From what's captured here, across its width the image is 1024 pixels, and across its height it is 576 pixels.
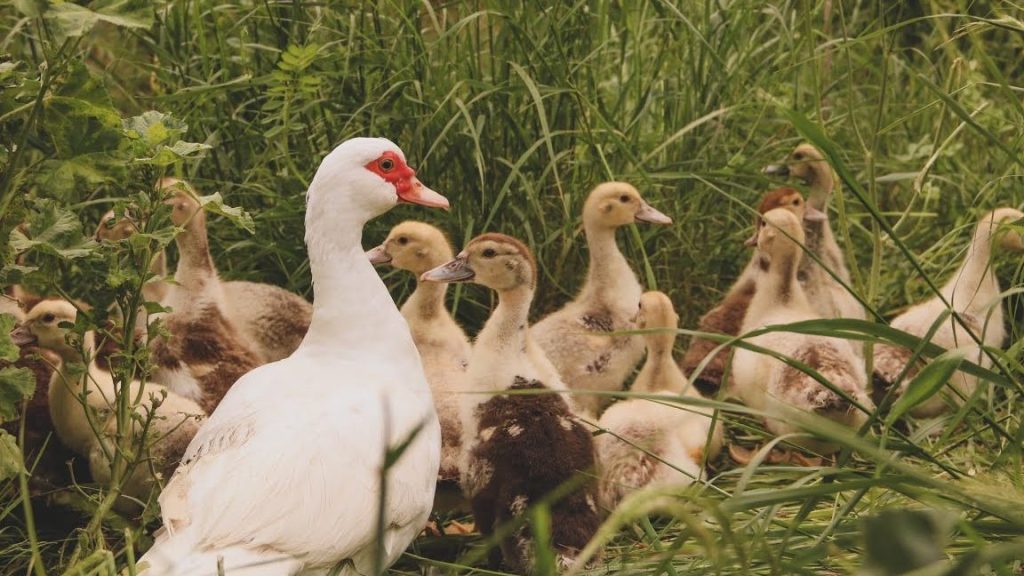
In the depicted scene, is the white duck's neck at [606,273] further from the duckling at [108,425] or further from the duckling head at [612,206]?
the duckling at [108,425]

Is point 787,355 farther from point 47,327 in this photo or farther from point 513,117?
point 47,327

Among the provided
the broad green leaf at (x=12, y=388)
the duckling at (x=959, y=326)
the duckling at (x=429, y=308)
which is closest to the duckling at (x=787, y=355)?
the duckling at (x=959, y=326)

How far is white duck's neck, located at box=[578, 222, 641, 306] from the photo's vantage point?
5148 mm

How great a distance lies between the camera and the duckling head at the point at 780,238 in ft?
16.8

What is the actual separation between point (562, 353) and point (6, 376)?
213cm

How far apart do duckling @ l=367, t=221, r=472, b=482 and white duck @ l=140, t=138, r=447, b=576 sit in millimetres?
780

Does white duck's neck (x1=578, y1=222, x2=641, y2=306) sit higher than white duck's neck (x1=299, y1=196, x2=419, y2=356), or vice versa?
white duck's neck (x1=299, y1=196, x2=419, y2=356)

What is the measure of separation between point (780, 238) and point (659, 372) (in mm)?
756

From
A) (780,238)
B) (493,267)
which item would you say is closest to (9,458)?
(493,267)

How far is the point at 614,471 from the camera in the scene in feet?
14.3

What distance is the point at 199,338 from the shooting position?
478 centimetres

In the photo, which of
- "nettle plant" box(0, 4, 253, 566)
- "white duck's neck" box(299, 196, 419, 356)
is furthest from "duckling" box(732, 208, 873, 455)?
"nettle plant" box(0, 4, 253, 566)

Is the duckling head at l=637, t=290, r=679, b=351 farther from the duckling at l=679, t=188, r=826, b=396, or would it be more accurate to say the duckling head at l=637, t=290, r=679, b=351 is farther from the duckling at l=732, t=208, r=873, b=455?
the duckling at l=679, t=188, r=826, b=396

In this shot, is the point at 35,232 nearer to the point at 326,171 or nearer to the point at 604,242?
the point at 326,171
